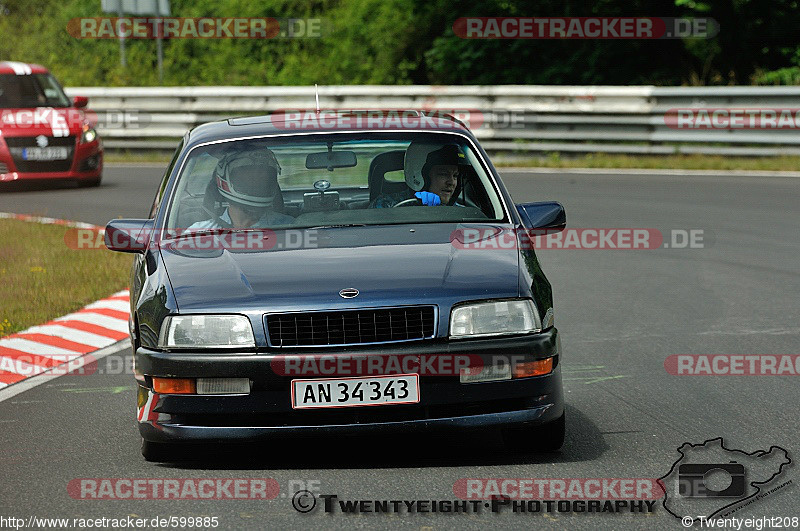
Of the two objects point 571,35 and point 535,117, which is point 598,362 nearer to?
point 535,117

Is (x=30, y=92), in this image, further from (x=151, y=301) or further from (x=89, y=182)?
(x=151, y=301)

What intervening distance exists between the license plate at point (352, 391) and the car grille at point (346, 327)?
149 millimetres

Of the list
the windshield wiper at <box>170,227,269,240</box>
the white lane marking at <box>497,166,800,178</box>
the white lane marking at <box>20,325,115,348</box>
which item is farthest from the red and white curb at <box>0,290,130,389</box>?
the white lane marking at <box>497,166,800,178</box>

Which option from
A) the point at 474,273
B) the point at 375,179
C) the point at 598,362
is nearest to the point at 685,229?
the point at 598,362

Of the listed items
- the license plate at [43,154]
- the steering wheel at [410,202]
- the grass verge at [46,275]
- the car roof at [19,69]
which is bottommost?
the grass verge at [46,275]

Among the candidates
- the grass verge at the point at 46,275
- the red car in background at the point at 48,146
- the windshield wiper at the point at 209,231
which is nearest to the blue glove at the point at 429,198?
the windshield wiper at the point at 209,231

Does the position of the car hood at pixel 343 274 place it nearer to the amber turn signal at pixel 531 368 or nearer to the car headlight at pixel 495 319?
the car headlight at pixel 495 319

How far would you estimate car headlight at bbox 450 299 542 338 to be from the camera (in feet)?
18.0

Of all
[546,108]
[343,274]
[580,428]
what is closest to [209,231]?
[343,274]

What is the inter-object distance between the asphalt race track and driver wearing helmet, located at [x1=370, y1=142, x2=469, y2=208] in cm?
121

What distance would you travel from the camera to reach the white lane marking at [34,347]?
8898 mm

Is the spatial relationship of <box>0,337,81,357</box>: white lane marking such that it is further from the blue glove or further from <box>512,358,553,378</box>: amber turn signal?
<box>512,358,553,378</box>: amber turn signal

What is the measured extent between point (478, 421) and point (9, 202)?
1402cm

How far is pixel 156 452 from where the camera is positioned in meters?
5.86
